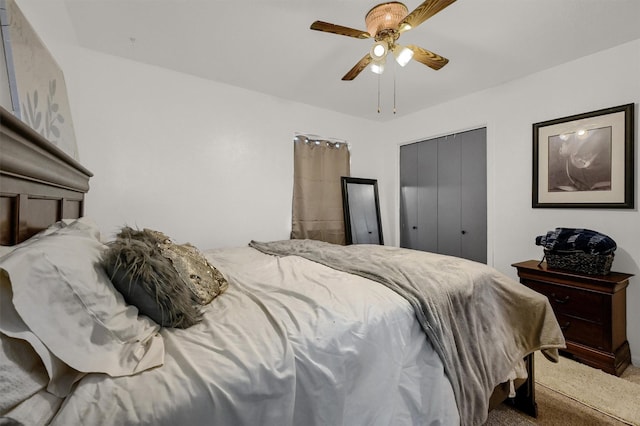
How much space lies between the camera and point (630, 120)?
7.14ft

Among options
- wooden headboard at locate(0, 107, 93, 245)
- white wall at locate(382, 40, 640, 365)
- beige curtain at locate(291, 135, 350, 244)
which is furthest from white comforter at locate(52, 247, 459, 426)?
white wall at locate(382, 40, 640, 365)

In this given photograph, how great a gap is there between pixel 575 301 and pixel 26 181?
338 cm

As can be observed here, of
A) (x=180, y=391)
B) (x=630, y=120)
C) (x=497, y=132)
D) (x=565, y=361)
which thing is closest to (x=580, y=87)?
(x=630, y=120)

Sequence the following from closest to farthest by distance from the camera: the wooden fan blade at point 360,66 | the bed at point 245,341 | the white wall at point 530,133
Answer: the bed at point 245,341 < the wooden fan blade at point 360,66 < the white wall at point 530,133

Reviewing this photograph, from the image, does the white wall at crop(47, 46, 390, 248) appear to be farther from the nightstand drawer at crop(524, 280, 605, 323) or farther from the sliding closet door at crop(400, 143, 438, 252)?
the nightstand drawer at crop(524, 280, 605, 323)

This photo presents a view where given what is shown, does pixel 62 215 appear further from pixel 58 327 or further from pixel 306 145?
pixel 306 145

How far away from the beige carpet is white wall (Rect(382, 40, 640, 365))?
0.50 metres

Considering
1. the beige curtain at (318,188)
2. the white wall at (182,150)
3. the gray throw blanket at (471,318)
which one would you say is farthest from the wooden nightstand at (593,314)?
the white wall at (182,150)

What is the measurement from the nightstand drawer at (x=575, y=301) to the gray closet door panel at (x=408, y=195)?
1750 mm

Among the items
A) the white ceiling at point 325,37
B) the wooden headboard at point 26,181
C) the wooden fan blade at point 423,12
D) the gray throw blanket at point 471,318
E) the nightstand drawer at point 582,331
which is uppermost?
the white ceiling at point 325,37

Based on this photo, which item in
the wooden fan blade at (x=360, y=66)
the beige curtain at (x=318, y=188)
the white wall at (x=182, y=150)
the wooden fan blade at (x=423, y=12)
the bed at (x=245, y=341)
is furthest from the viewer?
the beige curtain at (x=318, y=188)

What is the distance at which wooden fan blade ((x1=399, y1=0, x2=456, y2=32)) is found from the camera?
1.46 meters

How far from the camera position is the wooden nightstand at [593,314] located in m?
2.04

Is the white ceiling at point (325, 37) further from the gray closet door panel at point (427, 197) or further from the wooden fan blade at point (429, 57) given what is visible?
the gray closet door panel at point (427, 197)
